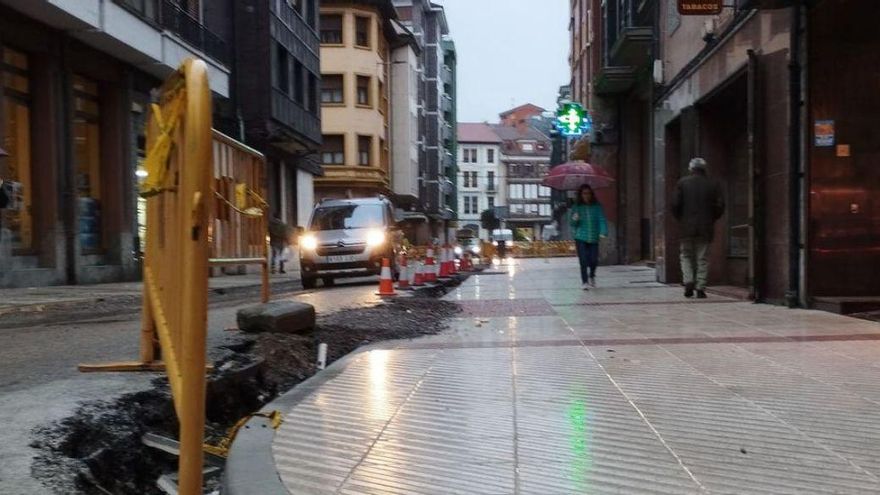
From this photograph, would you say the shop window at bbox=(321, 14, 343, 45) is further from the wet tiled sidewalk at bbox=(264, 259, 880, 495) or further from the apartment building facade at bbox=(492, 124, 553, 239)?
the apartment building facade at bbox=(492, 124, 553, 239)

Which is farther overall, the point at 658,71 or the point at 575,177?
the point at 575,177

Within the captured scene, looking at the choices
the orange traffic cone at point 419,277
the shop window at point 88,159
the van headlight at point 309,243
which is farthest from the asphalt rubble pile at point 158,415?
the shop window at point 88,159

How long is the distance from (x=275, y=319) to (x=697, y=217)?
643 centimetres

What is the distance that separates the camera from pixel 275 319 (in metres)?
6.44

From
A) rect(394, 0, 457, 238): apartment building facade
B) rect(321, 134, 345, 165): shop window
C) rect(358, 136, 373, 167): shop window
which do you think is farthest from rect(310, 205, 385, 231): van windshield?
rect(394, 0, 457, 238): apartment building facade

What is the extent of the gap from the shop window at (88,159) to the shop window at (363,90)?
1185 inches

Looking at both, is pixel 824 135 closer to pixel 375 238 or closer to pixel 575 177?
pixel 575 177

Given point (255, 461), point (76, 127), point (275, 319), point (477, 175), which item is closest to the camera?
point (255, 461)

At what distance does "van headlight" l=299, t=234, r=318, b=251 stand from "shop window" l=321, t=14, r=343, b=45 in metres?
32.1

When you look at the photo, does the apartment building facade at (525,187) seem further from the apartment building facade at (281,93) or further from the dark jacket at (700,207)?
the dark jacket at (700,207)

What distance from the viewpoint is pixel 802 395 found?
4.36 m

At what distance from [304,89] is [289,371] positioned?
94.1ft

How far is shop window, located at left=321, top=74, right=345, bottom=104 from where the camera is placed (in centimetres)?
4700

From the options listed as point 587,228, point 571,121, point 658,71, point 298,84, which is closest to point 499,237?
point 298,84
